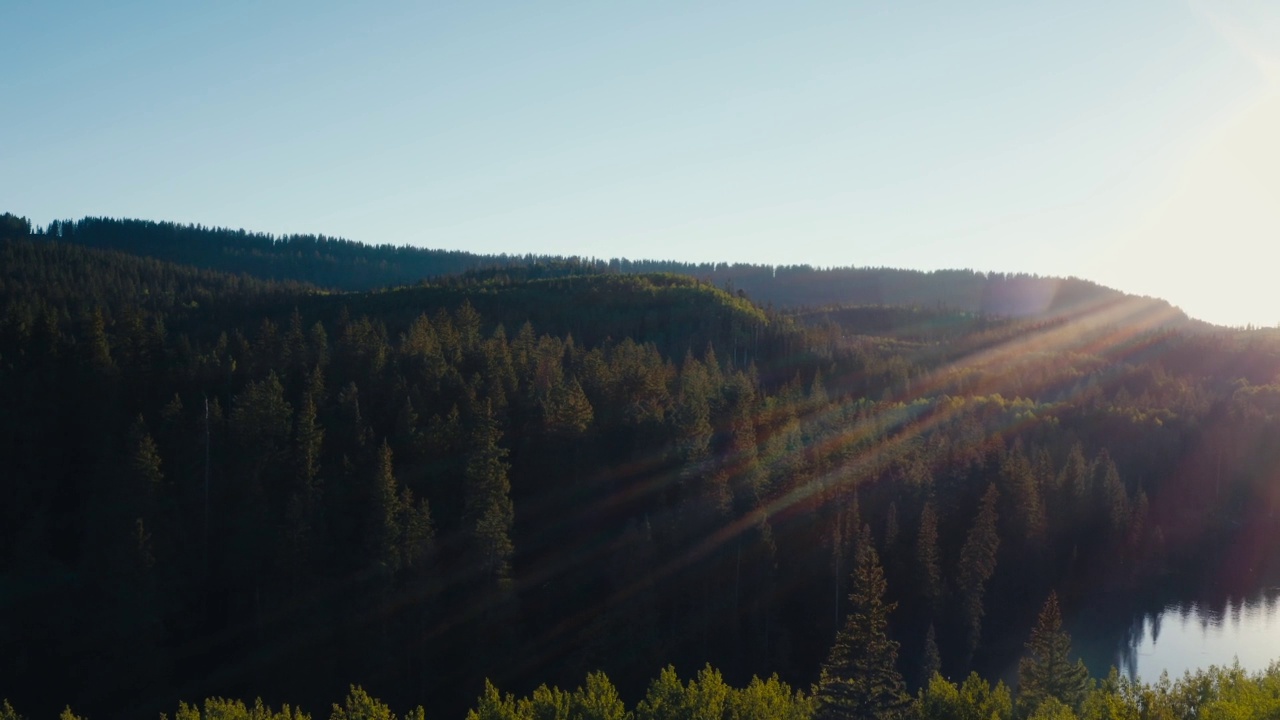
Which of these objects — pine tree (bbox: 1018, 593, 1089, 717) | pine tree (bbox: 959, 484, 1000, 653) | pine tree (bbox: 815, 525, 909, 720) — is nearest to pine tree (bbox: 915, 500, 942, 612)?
pine tree (bbox: 959, 484, 1000, 653)

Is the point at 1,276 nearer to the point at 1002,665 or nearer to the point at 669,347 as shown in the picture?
the point at 669,347

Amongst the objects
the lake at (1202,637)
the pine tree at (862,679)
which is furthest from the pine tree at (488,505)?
the lake at (1202,637)

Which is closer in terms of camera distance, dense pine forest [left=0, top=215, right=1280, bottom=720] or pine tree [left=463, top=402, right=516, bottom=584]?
dense pine forest [left=0, top=215, right=1280, bottom=720]

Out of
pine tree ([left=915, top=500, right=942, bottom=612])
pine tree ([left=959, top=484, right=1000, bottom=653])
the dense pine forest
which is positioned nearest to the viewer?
the dense pine forest

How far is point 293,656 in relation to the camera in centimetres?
4878

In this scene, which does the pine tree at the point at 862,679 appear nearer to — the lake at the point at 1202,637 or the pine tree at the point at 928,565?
the pine tree at the point at 928,565

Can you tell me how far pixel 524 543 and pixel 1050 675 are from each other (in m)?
29.2

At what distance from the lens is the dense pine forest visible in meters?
46.2

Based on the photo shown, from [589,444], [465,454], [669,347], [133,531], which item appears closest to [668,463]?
[589,444]

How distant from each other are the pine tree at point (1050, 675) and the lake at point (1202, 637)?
17172 millimetres

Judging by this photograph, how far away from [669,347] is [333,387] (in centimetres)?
5553

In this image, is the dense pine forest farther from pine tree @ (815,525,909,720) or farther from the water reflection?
the water reflection

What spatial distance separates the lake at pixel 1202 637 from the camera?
5406cm

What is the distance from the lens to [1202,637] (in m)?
59.6
